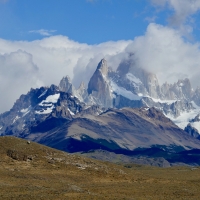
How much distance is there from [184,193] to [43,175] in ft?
109

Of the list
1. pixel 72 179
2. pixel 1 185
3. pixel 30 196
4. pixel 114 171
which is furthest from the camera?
pixel 114 171

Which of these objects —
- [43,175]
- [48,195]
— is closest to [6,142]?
[43,175]

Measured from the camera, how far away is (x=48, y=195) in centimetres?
10181

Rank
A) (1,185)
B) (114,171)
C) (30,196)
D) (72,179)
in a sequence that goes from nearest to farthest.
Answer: (30,196)
(1,185)
(72,179)
(114,171)

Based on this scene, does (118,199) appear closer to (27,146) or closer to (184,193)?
(184,193)

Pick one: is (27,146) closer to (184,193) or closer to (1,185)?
(1,185)

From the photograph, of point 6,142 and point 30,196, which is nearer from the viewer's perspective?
point 30,196

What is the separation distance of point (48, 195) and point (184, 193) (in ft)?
106

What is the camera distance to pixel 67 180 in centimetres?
12619

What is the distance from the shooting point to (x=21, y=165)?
442ft

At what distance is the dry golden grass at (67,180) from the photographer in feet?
353

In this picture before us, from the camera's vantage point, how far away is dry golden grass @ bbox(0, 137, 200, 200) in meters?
108

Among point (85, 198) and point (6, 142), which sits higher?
point (6, 142)

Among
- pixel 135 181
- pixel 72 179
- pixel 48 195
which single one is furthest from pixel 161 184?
pixel 48 195
